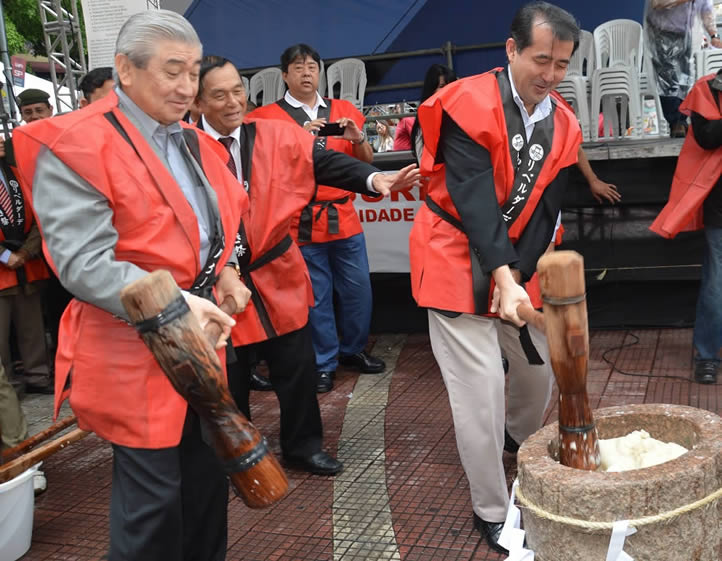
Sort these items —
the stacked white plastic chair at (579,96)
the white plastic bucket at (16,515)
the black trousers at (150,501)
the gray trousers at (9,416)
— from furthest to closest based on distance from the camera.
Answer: the stacked white plastic chair at (579,96)
the gray trousers at (9,416)
the white plastic bucket at (16,515)
the black trousers at (150,501)

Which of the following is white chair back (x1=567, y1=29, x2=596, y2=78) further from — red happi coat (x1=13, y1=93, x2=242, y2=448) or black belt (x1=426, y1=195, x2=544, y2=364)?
red happi coat (x1=13, y1=93, x2=242, y2=448)

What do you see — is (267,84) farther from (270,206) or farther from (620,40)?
(270,206)

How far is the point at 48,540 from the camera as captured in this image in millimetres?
3477

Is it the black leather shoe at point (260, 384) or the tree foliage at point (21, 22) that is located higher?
the tree foliage at point (21, 22)

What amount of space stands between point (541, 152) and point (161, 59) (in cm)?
144

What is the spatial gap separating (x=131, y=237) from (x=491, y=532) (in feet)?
5.84

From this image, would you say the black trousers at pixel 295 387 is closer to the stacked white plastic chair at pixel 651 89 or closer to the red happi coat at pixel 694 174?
the red happi coat at pixel 694 174

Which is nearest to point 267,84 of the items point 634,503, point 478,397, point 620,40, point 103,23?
point 103,23

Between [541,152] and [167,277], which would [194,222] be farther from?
[541,152]

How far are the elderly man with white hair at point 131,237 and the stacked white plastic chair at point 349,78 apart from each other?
21.0ft

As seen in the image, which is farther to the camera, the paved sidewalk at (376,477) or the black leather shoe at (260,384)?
the black leather shoe at (260,384)

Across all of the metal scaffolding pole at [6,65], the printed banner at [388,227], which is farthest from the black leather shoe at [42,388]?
the metal scaffolding pole at [6,65]

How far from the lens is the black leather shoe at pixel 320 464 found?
3859 mm

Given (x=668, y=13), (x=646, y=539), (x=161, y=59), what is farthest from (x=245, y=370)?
(x=668, y=13)
